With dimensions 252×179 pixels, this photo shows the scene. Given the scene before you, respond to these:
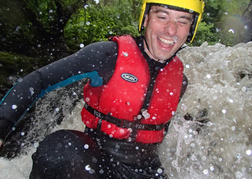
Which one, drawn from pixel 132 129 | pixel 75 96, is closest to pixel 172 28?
pixel 132 129

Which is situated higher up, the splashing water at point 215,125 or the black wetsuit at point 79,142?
the black wetsuit at point 79,142

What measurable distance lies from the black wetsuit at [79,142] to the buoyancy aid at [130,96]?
0.08 metres

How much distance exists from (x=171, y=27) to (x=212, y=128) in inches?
80.2

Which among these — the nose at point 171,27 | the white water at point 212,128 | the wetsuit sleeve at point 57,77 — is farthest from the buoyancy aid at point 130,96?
the white water at point 212,128

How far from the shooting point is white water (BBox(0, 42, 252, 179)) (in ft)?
9.84

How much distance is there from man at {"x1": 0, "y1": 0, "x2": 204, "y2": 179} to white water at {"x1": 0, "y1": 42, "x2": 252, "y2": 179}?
1114 mm

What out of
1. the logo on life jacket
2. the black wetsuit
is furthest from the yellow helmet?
the logo on life jacket

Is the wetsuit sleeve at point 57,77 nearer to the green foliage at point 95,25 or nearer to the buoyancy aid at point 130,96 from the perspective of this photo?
the buoyancy aid at point 130,96

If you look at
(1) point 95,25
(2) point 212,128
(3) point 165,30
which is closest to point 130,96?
(3) point 165,30

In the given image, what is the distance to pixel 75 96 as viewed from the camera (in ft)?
15.7

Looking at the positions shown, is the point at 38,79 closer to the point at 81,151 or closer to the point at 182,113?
the point at 81,151

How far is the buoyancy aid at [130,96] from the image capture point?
206 cm

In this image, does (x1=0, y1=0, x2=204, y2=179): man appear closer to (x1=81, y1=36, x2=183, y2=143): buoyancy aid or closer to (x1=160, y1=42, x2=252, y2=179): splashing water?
(x1=81, y1=36, x2=183, y2=143): buoyancy aid

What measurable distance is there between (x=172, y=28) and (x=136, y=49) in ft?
1.61
